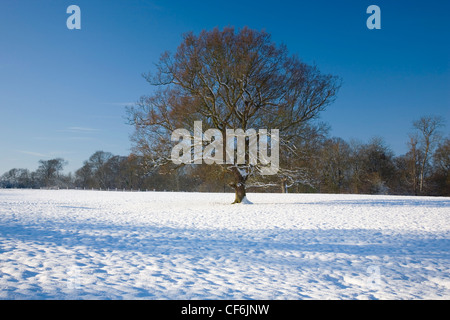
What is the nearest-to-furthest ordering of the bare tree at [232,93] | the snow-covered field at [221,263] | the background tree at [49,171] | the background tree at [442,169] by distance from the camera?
the snow-covered field at [221,263]
the bare tree at [232,93]
the background tree at [442,169]
the background tree at [49,171]

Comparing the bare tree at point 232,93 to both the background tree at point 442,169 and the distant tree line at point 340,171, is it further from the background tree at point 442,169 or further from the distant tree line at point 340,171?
the background tree at point 442,169

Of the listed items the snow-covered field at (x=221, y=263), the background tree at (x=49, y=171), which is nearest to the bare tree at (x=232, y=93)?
the snow-covered field at (x=221, y=263)

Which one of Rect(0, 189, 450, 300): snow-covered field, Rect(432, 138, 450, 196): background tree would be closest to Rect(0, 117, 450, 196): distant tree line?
Rect(432, 138, 450, 196): background tree

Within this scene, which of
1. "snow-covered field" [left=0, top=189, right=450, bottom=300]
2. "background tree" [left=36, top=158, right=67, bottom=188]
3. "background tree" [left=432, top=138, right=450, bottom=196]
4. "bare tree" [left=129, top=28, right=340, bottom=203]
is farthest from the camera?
"background tree" [left=36, top=158, right=67, bottom=188]

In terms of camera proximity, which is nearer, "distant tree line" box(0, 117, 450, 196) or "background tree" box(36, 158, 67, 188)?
"distant tree line" box(0, 117, 450, 196)

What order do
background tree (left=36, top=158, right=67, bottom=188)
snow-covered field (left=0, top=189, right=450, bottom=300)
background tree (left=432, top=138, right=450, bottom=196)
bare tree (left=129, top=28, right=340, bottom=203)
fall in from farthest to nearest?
background tree (left=36, top=158, right=67, bottom=188) < background tree (left=432, top=138, right=450, bottom=196) < bare tree (left=129, top=28, right=340, bottom=203) < snow-covered field (left=0, top=189, right=450, bottom=300)

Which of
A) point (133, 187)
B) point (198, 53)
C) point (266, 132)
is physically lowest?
point (133, 187)

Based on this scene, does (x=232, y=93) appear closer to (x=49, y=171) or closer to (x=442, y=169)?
(x=442, y=169)

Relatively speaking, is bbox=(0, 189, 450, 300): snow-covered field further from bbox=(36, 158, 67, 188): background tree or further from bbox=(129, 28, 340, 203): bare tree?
bbox=(36, 158, 67, 188): background tree

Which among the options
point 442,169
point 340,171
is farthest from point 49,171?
point 442,169
